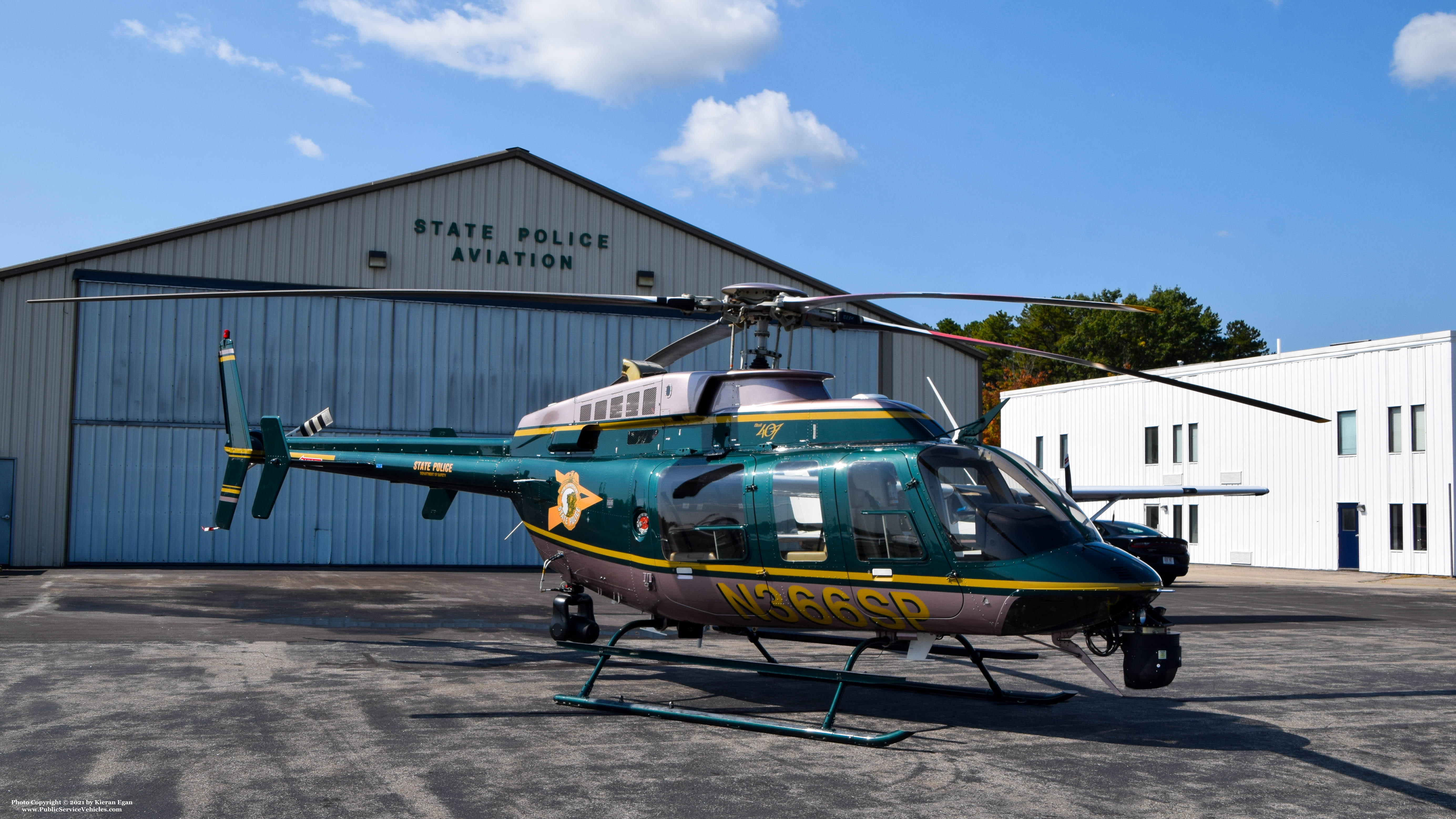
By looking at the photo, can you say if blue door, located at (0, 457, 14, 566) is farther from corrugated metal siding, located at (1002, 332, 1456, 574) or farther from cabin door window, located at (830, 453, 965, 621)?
corrugated metal siding, located at (1002, 332, 1456, 574)

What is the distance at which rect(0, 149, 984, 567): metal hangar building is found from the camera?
1030 inches

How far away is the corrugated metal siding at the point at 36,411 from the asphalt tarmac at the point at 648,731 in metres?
12.7

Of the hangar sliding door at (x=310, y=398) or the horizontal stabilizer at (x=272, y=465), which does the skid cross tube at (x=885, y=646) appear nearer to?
the horizontal stabilizer at (x=272, y=465)

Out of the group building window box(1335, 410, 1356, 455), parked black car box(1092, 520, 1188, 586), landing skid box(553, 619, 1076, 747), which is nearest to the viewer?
landing skid box(553, 619, 1076, 747)

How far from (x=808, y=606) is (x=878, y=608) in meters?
0.66

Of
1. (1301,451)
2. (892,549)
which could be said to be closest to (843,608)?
(892,549)

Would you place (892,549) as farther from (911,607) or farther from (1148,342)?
(1148,342)

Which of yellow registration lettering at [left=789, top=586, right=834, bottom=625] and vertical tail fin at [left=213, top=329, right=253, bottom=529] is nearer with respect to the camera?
yellow registration lettering at [left=789, top=586, right=834, bottom=625]

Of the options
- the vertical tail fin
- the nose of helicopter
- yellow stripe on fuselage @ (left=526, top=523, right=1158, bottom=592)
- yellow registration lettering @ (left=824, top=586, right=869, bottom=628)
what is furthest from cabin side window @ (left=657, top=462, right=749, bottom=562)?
the vertical tail fin

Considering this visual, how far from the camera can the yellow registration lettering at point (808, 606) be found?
8.73 meters

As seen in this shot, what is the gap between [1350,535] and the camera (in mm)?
33812

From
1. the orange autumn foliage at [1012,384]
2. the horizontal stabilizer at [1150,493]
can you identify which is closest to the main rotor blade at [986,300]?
the horizontal stabilizer at [1150,493]

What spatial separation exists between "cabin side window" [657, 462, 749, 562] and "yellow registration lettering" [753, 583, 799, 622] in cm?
30

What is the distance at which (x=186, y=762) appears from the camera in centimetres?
703
